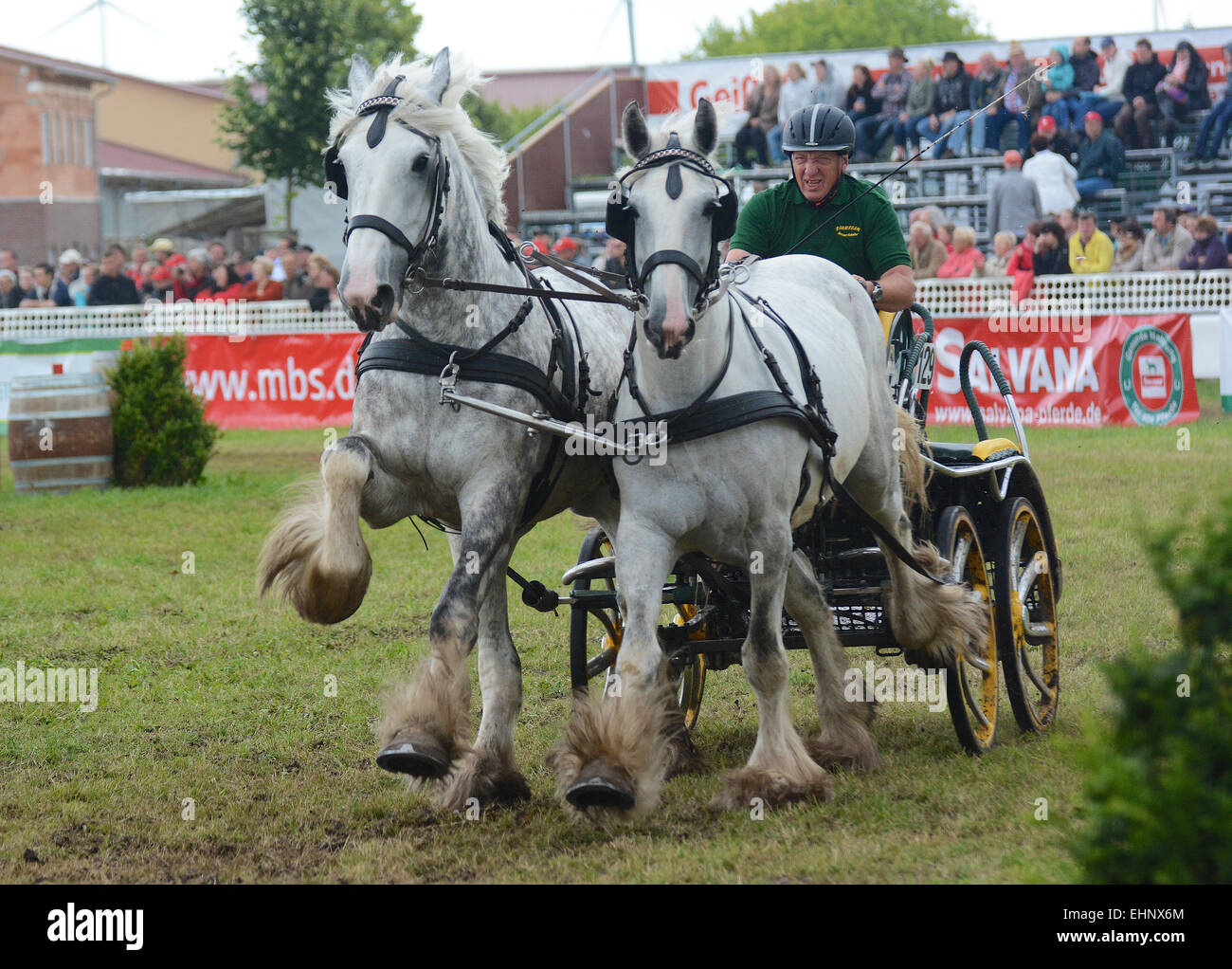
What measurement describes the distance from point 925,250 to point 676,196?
12.6 meters

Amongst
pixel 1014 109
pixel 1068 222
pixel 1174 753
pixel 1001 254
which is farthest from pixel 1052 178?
pixel 1174 753

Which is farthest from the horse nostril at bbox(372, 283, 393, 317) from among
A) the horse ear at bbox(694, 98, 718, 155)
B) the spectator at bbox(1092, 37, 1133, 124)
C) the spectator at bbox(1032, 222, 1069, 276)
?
the spectator at bbox(1092, 37, 1133, 124)

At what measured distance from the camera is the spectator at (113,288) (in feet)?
64.2

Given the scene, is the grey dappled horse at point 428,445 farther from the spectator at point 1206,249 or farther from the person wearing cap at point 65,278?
the person wearing cap at point 65,278

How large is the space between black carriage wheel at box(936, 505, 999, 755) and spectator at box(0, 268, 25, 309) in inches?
715

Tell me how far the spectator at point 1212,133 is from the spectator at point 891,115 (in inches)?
149

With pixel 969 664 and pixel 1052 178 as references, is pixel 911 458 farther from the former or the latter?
pixel 1052 178

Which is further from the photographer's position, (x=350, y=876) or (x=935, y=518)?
(x=935, y=518)

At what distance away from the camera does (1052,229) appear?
15703mm

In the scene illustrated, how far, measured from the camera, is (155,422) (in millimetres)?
13367
